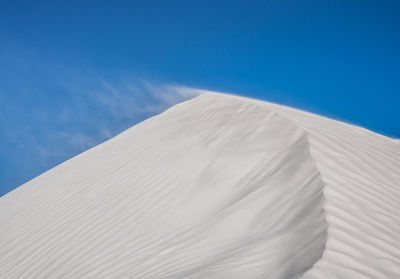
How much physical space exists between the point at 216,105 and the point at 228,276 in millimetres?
6876

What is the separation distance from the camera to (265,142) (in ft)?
21.4

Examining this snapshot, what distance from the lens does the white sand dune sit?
3.47m

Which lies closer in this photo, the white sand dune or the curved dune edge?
the curved dune edge

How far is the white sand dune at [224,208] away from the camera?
3468 mm

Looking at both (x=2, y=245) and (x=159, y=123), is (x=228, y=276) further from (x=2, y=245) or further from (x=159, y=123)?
(x=159, y=123)

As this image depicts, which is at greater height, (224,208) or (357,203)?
(224,208)

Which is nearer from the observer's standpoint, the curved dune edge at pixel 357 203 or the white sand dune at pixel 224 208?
the curved dune edge at pixel 357 203

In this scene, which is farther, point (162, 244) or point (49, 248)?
point (49, 248)

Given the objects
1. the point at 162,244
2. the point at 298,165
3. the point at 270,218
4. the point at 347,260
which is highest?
the point at 298,165

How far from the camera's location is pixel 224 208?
5266 mm

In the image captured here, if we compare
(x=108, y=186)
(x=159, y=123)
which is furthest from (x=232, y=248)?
(x=159, y=123)

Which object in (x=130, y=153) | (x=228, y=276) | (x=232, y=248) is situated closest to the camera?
(x=228, y=276)

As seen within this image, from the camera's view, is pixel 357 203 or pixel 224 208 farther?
pixel 224 208

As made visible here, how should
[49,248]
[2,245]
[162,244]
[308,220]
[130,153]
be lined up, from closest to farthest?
[308,220]
[162,244]
[49,248]
[2,245]
[130,153]
